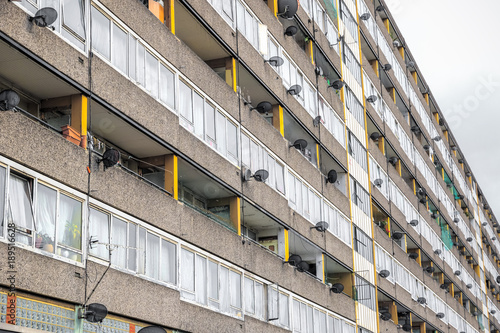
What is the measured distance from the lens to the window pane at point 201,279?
965 inches

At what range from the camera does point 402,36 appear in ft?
207

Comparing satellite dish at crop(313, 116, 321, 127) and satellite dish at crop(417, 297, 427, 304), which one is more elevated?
satellite dish at crop(313, 116, 321, 127)

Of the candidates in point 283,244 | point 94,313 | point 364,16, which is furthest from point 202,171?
point 364,16

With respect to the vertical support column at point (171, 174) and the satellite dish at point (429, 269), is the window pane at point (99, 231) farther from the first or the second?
the satellite dish at point (429, 269)

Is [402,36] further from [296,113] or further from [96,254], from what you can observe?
[96,254]

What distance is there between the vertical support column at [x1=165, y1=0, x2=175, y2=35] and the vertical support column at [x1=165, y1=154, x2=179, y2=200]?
4.01 m

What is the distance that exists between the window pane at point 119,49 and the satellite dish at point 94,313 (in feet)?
21.4

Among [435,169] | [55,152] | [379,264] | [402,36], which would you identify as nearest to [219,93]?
[55,152]

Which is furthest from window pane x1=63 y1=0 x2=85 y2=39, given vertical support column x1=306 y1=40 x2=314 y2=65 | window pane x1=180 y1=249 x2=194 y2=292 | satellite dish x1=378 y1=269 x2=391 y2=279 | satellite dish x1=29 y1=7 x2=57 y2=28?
satellite dish x1=378 y1=269 x2=391 y2=279

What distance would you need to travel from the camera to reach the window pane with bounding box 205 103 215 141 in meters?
26.8

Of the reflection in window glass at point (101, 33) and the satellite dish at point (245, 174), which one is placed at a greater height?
the reflection in window glass at point (101, 33)

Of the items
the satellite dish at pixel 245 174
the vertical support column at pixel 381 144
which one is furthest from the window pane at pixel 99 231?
the vertical support column at pixel 381 144

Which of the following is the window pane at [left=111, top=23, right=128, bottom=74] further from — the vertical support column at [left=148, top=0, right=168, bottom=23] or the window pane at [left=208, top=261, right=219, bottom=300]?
the window pane at [left=208, top=261, right=219, bottom=300]

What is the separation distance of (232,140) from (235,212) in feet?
8.26
